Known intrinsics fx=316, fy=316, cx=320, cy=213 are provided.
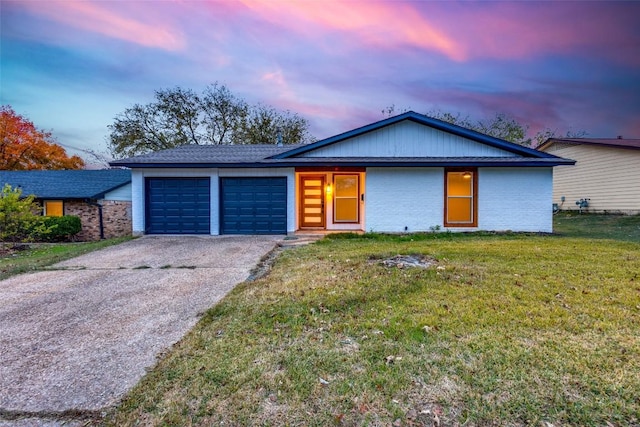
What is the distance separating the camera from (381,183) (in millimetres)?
10984

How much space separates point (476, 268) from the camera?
18.4 feet

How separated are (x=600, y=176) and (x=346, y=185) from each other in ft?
50.7

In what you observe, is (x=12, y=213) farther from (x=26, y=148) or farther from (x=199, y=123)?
(x=26, y=148)

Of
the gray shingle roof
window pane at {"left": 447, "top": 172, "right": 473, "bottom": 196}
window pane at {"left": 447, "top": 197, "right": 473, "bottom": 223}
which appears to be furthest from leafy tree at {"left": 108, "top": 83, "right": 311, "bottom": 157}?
window pane at {"left": 447, "top": 197, "right": 473, "bottom": 223}

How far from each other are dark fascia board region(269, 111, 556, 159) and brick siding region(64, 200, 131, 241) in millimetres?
8887

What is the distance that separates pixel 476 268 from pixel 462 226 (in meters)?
5.84

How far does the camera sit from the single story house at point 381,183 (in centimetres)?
1080

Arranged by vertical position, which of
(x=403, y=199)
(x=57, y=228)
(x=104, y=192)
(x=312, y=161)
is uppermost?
(x=312, y=161)

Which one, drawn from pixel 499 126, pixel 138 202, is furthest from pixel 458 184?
pixel 499 126

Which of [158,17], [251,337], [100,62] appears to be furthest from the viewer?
[100,62]

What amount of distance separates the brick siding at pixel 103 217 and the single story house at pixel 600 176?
2467 cm

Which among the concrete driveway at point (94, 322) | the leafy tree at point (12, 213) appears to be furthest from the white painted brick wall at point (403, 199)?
the leafy tree at point (12, 213)

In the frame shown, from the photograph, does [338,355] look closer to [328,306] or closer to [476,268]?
[328,306]

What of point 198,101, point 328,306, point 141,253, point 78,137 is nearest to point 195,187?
point 141,253
